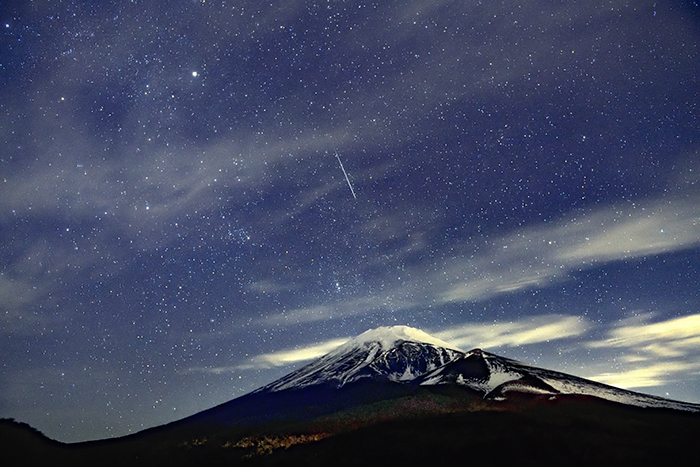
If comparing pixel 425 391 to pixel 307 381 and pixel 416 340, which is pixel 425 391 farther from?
pixel 416 340

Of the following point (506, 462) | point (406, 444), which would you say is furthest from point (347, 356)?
point (506, 462)

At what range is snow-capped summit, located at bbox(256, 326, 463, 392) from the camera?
3428 inches

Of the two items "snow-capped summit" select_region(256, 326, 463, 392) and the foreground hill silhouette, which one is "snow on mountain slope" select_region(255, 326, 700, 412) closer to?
"snow-capped summit" select_region(256, 326, 463, 392)

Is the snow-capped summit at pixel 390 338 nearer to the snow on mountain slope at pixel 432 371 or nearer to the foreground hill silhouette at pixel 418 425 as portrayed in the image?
the snow on mountain slope at pixel 432 371

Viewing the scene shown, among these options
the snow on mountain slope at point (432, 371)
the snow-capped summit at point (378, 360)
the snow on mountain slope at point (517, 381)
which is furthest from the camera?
the snow-capped summit at point (378, 360)

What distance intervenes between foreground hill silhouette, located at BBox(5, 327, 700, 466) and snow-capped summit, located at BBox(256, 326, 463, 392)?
2.09 ft

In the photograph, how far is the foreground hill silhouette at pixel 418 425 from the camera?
48.1 meters

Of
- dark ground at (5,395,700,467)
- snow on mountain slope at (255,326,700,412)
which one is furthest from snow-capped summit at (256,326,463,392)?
dark ground at (5,395,700,467)

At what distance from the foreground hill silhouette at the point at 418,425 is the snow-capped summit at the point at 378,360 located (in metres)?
0.64

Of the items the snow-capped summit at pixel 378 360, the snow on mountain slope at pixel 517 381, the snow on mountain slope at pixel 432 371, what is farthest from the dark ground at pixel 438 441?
the snow-capped summit at pixel 378 360

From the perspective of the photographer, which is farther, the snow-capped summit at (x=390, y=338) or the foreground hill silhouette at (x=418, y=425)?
the snow-capped summit at (x=390, y=338)

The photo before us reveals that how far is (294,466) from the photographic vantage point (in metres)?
50.4

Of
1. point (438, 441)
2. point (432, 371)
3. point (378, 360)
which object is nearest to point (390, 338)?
point (378, 360)

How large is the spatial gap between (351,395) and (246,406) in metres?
22.0
